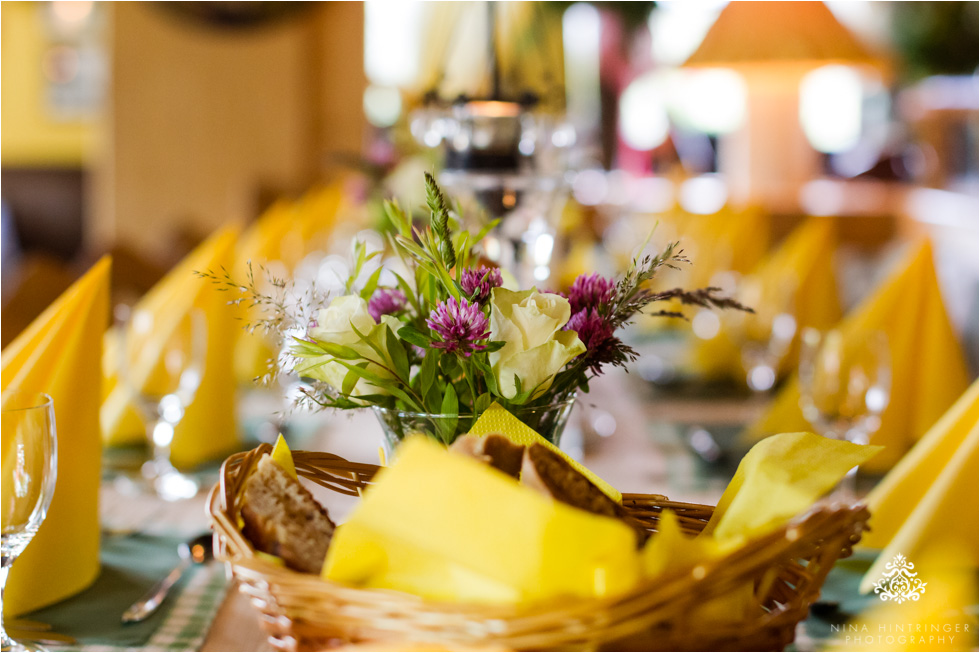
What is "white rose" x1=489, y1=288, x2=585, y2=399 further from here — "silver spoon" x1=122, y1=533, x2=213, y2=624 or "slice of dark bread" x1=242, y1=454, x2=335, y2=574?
"silver spoon" x1=122, y1=533, x2=213, y2=624

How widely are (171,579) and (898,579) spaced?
0.67 metres

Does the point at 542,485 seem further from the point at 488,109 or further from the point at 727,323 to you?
the point at 727,323

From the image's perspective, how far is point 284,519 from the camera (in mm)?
583

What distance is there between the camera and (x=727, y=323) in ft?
6.00

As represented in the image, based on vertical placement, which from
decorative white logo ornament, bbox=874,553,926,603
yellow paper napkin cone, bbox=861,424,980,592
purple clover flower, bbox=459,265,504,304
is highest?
purple clover flower, bbox=459,265,504,304

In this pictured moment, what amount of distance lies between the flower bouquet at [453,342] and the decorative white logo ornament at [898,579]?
27 cm

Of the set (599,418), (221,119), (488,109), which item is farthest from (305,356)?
(221,119)

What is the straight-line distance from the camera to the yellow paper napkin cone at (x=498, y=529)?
48 cm

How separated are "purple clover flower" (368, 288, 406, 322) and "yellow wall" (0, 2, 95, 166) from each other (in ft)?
27.7

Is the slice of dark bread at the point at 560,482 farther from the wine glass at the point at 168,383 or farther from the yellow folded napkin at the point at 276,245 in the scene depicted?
the yellow folded napkin at the point at 276,245

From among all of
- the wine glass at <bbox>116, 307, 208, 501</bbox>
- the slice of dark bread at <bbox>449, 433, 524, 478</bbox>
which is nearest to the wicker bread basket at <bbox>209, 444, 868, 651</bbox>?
the slice of dark bread at <bbox>449, 433, 524, 478</bbox>

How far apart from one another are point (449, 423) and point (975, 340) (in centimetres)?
225

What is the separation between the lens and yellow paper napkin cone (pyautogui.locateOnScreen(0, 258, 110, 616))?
2.73 feet

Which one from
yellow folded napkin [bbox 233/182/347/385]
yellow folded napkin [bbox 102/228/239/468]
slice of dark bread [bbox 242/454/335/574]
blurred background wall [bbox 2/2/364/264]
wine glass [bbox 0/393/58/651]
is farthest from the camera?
blurred background wall [bbox 2/2/364/264]
